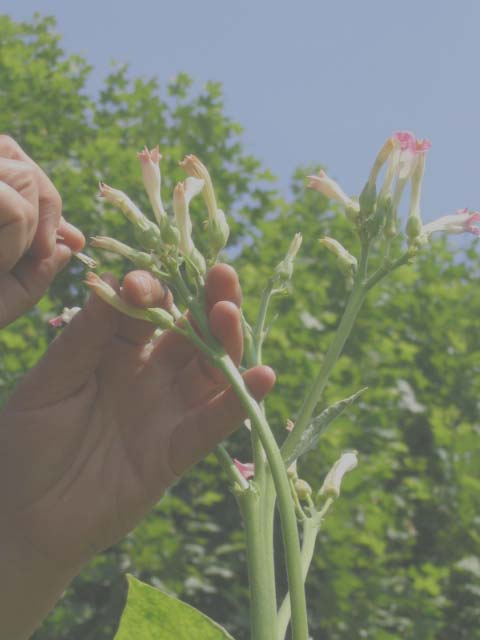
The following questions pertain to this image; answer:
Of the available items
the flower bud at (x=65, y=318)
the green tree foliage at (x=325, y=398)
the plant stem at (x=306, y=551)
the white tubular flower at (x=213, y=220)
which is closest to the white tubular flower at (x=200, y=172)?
the white tubular flower at (x=213, y=220)

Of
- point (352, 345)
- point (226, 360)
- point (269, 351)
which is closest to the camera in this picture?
point (226, 360)

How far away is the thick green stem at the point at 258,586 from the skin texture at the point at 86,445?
0.27 metres

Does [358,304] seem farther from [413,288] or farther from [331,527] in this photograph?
[413,288]

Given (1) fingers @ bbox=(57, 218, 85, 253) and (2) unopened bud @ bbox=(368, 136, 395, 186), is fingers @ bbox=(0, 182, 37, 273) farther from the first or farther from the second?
(2) unopened bud @ bbox=(368, 136, 395, 186)

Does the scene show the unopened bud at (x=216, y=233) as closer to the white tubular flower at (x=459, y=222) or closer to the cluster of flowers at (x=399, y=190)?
the cluster of flowers at (x=399, y=190)

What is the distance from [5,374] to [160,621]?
2627 millimetres

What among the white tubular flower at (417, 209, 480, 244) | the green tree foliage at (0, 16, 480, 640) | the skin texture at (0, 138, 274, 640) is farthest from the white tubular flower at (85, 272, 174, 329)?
the green tree foliage at (0, 16, 480, 640)

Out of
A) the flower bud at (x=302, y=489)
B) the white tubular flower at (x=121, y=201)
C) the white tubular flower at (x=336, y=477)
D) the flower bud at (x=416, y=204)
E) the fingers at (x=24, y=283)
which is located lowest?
the flower bud at (x=302, y=489)

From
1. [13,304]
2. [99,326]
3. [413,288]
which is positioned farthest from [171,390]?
[413,288]

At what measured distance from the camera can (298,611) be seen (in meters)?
0.70

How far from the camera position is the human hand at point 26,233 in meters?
0.81

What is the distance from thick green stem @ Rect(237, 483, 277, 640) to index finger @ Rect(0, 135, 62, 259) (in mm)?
333

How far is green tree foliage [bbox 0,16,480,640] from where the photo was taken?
3.36 m

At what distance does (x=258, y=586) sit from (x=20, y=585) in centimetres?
49
